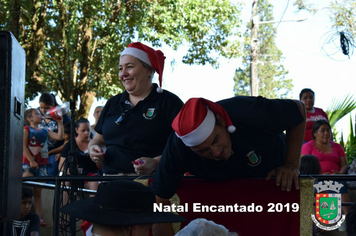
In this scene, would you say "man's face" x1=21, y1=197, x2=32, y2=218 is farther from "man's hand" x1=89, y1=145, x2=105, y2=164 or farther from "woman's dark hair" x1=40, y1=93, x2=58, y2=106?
"woman's dark hair" x1=40, y1=93, x2=58, y2=106

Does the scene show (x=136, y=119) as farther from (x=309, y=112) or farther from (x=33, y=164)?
(x=309, y=112)

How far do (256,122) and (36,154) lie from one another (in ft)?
13.0

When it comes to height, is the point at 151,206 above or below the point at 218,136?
below

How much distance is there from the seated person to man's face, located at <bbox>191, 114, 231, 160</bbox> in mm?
639

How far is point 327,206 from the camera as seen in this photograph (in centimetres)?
335

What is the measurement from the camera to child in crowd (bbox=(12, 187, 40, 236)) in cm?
462

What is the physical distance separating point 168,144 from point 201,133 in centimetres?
35

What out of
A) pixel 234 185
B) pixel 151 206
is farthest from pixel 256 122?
pixel 151 206

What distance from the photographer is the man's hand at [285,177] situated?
281cm

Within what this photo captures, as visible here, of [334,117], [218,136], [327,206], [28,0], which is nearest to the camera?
[218,136]

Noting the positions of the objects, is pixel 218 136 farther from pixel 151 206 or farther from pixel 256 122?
pixel 151 206

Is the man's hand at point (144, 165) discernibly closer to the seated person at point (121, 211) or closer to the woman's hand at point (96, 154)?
the woman's hand at point (96, 154)

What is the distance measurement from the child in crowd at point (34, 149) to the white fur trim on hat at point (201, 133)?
12.3ft

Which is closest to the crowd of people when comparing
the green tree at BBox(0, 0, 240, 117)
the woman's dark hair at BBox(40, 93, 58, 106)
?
the woman's dark hair at BBox(40, 93, 58, 106)
